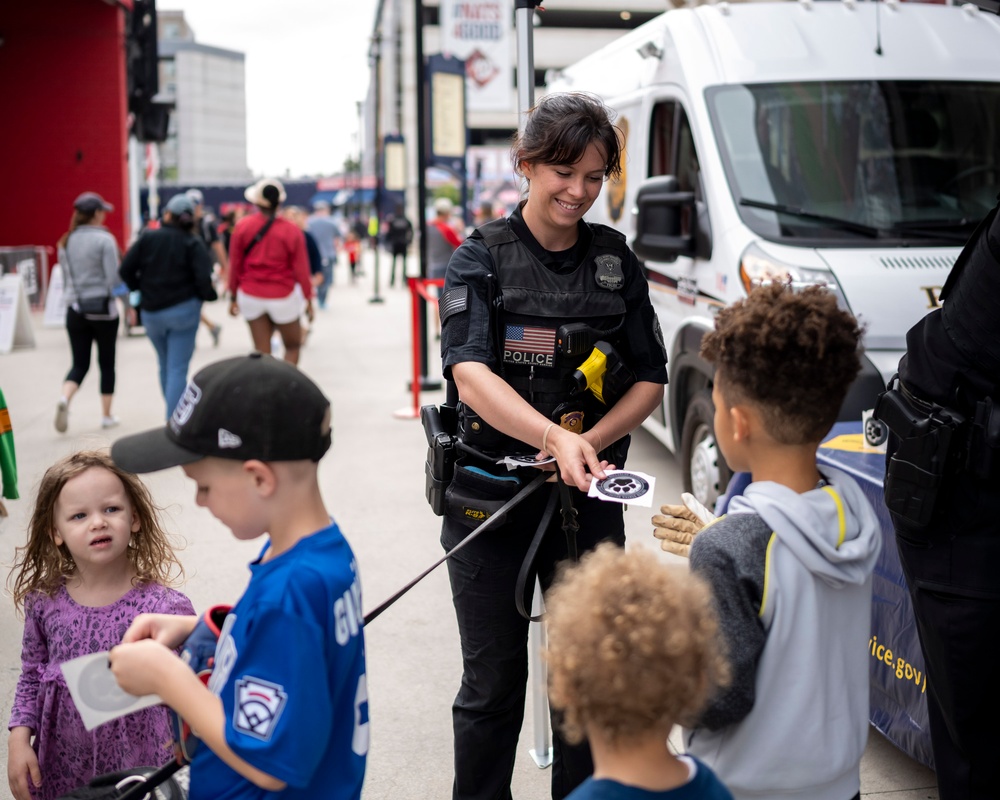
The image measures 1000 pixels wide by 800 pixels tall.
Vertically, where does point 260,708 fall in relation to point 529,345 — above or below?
below

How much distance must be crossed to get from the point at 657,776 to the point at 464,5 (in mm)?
29089

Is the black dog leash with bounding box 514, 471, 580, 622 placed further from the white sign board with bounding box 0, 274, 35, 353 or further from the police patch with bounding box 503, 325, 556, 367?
the white sign board with bounding box 0, 274, 35, 353

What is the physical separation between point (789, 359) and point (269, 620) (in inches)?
37.5

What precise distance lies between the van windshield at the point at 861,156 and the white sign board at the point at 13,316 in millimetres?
10081

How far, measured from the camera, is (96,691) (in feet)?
5.98

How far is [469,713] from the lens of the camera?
282 cm

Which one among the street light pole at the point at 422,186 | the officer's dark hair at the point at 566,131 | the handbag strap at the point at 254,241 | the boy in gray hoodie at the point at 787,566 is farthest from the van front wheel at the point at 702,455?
the handbag strap at the point at 254,241

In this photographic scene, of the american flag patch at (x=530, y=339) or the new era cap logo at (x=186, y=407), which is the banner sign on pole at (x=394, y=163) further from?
the new era cap logo at (x=186, y=407)

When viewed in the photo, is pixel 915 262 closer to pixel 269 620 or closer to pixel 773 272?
pixel 773 272

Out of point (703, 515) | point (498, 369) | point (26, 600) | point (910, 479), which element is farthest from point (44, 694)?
point (910, 479)

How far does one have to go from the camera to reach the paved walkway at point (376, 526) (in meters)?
3.71

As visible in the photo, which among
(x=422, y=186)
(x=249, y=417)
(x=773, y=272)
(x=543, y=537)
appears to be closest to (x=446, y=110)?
(x=422, y=186)

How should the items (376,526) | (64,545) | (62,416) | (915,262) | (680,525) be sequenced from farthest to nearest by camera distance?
(62,416) → (376,526) → (915,262) → (64,545) → (680,525)

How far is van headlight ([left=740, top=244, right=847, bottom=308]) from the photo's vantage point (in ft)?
16.8
